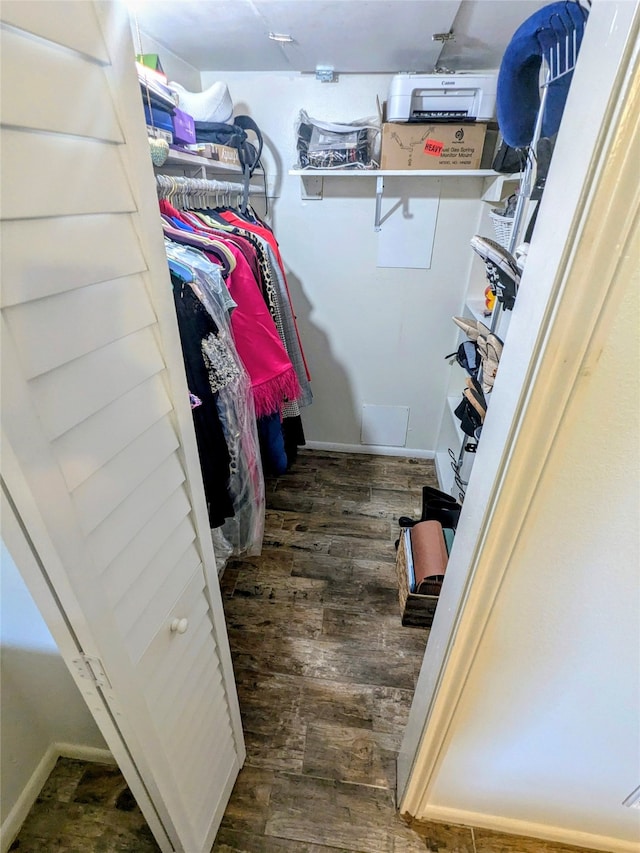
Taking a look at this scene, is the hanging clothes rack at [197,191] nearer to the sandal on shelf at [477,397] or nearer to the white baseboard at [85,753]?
the sandal on shelf at [477,397]

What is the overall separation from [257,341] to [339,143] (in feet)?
3.35

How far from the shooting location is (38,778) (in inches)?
46.6

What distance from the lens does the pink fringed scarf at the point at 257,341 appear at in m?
1.51

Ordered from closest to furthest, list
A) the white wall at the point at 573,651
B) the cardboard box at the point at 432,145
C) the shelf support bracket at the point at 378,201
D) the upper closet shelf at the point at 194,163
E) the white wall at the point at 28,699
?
the white wall at the point at 573,651, the white wall at the point at 28,699, the upper closet shelf at the point at 194,163, the cardboard box at the point at 432,145, the shelf support bracket at the point at 378,201

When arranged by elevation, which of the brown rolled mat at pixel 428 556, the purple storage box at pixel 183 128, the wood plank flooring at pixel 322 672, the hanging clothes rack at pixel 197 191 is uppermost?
the purple storage box at pixel 183 128

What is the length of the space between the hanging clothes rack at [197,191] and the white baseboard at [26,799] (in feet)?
5.51

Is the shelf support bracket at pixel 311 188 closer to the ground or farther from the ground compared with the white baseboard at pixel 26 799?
farther from the ground

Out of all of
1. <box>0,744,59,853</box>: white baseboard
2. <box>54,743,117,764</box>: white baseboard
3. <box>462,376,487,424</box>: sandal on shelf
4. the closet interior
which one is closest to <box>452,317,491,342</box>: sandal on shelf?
the closet interior

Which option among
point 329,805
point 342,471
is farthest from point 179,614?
point 342,471

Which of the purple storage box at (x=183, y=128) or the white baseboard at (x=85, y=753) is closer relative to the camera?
the white baseboard at (x=85, y=753)

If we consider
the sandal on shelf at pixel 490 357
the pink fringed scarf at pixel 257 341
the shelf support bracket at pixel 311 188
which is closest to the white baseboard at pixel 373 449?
the pink fringed scarf at pixel 257 341

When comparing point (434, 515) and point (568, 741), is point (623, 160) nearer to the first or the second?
point (568, 741)

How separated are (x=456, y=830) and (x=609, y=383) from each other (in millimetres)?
1364

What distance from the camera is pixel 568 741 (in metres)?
0.92
